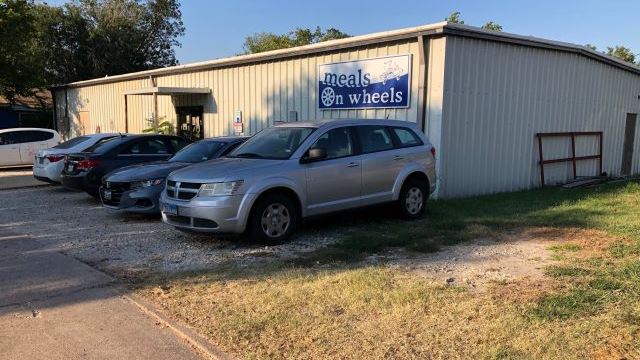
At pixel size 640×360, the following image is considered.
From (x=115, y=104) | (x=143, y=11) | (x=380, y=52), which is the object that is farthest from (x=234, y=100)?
(x=143, y=11)

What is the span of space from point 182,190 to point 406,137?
3.83 m

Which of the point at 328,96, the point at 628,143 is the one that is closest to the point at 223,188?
the point at 328,96

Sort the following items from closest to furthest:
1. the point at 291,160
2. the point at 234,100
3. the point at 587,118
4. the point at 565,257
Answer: the point at 565,257 < the point at 291,160 < the point at 587,118 < the point at 234,100

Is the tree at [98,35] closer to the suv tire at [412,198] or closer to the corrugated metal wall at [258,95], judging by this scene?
the corrugated metal wall at [258,95]

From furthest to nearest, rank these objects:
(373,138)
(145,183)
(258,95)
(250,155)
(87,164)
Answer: (258,95) → (87,164) → (145,183) → (373,138) → (250,155)

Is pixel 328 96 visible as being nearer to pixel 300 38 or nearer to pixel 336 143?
pixel 336 143

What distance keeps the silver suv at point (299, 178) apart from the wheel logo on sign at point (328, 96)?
436 cm

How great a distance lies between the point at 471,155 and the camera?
483 inches

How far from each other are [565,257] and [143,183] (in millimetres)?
6675

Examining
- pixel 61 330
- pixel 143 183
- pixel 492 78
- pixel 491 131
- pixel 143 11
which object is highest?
pixel 143 11

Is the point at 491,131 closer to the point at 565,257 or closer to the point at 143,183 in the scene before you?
the point at 565,257

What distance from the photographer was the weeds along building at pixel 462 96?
11664mm

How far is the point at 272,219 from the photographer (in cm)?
757

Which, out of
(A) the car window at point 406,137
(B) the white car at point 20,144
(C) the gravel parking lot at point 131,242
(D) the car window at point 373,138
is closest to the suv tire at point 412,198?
(A) the car window at point 406,137
